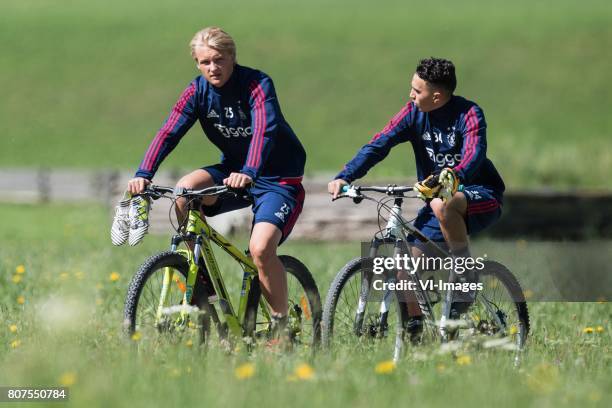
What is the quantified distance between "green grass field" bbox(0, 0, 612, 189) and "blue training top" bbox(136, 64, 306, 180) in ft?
65.6

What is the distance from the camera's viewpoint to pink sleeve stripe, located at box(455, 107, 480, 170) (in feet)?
21.0

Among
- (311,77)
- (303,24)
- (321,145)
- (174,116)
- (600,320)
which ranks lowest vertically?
(600,320)

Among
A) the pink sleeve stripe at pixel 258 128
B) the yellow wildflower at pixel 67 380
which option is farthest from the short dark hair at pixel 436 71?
the yellow wildflower at pixel 67 380

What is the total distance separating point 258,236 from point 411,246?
952 mm

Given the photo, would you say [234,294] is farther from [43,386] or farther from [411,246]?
[43,386]

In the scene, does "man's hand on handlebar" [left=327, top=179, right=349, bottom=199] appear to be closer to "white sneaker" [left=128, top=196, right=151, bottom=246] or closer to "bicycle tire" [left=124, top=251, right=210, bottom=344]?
"bicycle tire" [left=124, top=251, right=210, bottom=344]

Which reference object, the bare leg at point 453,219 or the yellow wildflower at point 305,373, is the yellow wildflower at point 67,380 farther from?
the bare leg at point 453,219

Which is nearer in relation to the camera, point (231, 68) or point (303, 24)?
point (231, 68)

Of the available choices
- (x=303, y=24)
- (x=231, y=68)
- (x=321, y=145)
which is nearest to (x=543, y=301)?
(x=231, y=68)

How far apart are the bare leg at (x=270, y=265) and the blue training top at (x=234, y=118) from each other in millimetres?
355

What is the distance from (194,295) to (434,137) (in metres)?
1.67

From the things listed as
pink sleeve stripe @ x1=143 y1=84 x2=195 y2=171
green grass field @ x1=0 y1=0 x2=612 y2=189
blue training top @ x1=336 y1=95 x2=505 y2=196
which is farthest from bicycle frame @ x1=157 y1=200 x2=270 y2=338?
green grass field @ x1=0 y1=0 x2=612 y2=189

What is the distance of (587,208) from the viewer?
14.3 metres

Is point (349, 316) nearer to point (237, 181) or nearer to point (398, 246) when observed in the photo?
point (398, 246)
